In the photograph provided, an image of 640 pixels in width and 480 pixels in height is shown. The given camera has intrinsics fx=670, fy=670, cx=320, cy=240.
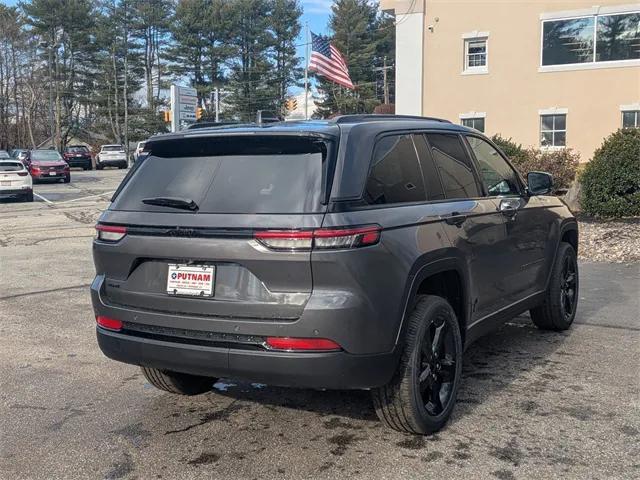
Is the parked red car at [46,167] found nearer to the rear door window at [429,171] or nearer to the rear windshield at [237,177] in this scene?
the rear windshield at [237,177]

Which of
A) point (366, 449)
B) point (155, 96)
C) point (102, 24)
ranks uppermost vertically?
point (102, 24)

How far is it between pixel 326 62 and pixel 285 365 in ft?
78.4

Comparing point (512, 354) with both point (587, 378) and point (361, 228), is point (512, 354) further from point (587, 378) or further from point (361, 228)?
point (361, 228)

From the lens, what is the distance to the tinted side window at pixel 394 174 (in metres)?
3.68

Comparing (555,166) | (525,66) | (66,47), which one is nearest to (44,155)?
(525,66)

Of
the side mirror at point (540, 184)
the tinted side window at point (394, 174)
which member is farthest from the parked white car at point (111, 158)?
the tinted side window at point (394, 174)

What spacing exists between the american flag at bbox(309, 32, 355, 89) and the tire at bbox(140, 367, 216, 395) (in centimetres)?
2193

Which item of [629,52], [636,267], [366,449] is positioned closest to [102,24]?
[629,52]

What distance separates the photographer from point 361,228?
11.1 ft

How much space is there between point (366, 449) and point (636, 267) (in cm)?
729

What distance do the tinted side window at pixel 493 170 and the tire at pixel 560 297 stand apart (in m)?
1.02

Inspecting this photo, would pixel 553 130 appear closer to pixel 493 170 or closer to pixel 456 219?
pixel 493 170

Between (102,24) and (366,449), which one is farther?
(102,24)

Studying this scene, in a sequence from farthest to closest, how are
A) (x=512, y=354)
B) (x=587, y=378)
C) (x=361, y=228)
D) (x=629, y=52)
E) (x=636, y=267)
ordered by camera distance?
(x=629, y=52) < (x=636, y=267) < (x=512, y=354) < (x=587, y=378) < (x=361, y=228)
